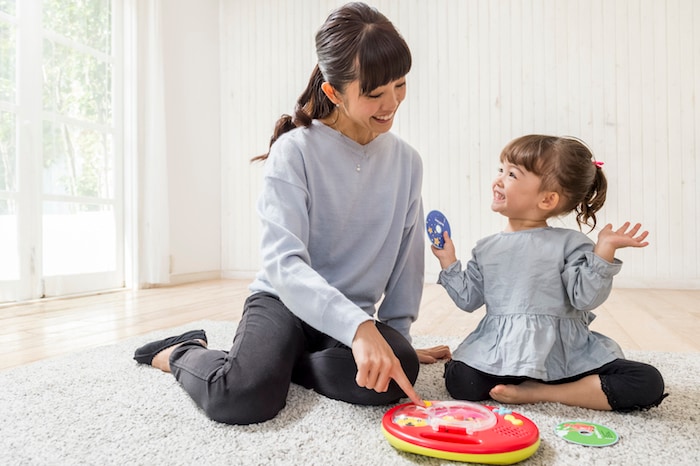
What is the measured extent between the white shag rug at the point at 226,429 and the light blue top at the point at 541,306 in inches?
3.4

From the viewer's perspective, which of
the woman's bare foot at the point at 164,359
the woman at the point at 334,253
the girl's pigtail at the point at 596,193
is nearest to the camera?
the woman at the point at 334,253

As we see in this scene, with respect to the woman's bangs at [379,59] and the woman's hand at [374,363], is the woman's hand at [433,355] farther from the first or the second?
the woman's bangs at [379,59]

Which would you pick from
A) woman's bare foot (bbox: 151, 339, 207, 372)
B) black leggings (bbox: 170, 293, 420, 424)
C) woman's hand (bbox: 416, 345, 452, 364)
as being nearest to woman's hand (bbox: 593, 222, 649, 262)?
black leggings (bbox: 170, 293, 420, 424)

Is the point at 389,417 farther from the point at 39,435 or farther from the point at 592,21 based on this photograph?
the point at 592,21

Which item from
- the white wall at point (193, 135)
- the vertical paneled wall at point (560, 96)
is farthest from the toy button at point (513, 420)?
the white wall at point (193, 135)

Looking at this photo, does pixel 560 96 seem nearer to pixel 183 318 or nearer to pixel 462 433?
pixel 183 318

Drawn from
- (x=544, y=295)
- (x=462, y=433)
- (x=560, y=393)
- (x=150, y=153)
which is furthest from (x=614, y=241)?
(x=150, y=153)

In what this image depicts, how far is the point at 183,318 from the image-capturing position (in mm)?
2076

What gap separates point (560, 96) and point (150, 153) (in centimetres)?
234

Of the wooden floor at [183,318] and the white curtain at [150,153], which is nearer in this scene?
the wooden floor at [183,318]

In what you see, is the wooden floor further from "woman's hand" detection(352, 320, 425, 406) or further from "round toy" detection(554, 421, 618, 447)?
"woman's hand" detection(352, 320, 425, 406)

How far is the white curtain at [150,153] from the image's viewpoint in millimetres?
3180

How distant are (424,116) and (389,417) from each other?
284cm

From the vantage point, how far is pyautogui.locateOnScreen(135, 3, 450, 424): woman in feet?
3.01
